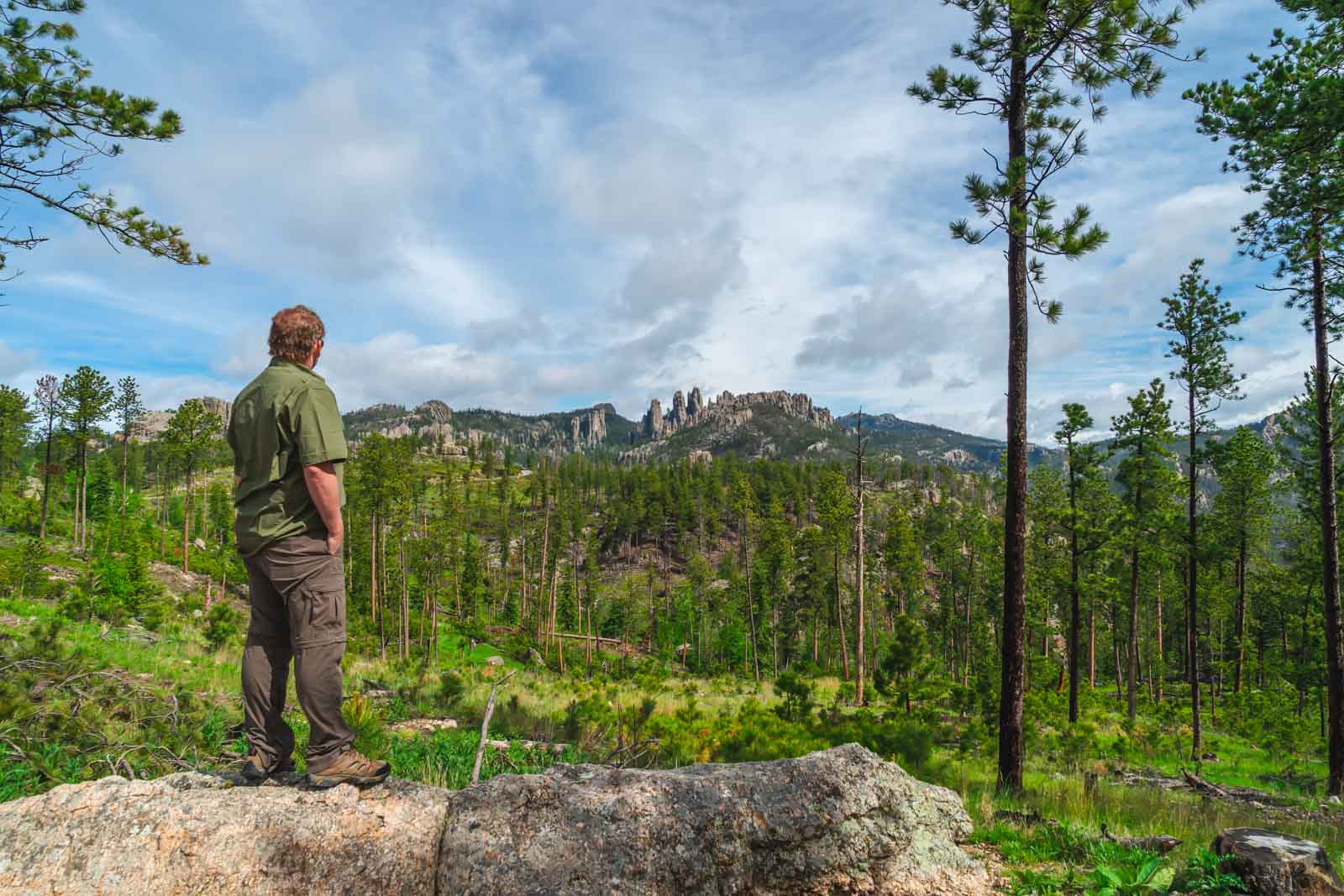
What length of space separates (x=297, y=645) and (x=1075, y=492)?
24.0 m

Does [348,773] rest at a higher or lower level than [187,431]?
lower

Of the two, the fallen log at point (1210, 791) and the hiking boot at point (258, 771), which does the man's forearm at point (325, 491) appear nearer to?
the hiking boot at point (258, 771)

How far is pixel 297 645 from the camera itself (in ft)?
9.54

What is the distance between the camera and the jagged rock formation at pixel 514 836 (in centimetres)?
256

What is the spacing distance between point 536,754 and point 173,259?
7.26 m

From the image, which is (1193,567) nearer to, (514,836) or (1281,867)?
(1281,867)

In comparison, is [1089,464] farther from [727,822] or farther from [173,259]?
[173,259]

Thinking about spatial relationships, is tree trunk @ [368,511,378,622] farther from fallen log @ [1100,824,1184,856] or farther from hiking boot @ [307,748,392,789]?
fallen log @ [1100,824,1184,856]

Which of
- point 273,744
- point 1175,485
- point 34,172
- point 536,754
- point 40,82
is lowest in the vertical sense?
point 536,754

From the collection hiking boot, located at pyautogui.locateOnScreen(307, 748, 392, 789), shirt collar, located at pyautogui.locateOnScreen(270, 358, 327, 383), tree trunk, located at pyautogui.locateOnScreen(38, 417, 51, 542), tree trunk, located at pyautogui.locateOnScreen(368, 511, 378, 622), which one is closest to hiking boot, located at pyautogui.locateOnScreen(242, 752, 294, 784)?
hiking boot, located at pyautogui.locateOnScreen(307, 748, 392, 789)

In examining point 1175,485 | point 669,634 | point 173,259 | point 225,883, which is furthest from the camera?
point 669,634

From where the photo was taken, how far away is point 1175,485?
63.0 ft

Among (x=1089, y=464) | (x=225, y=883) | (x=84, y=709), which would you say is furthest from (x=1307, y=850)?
(x=1089, y=464)

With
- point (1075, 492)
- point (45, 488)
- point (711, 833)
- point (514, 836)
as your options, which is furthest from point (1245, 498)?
point (45, 488)
